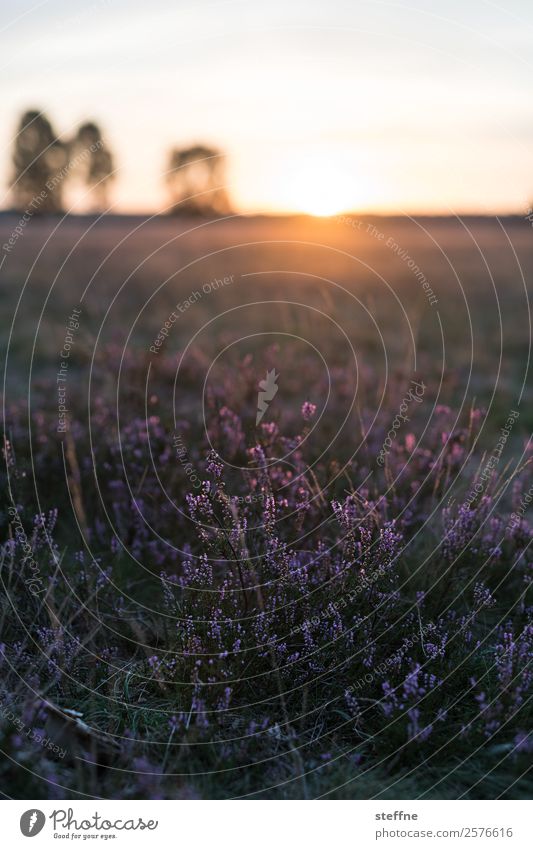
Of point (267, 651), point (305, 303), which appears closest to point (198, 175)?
point (305, 303)

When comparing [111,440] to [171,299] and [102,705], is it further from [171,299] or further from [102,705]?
[171,299]

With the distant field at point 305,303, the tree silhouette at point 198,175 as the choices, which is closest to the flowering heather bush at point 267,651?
the distant field at point 305,303

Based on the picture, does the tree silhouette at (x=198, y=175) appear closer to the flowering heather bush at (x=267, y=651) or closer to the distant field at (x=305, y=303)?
the distant field at (x=305, y=303)

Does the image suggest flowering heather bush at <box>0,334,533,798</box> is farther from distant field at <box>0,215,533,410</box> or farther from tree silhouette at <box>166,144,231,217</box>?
tree silhouette at <box>166,144,231,217</box>

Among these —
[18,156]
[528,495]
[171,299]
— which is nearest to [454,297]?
[171,299]

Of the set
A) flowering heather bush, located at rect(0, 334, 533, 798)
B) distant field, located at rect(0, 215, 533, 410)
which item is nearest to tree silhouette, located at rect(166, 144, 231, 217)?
distant field, located at rect(0, 215, 533, 410)

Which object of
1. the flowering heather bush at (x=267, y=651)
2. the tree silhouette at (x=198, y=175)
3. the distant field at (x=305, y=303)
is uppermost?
the tree silhouette at (x=198, y=175)

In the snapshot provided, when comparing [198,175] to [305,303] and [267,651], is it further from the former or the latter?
[267,651]

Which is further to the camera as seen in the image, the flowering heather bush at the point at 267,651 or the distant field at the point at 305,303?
the distant field at the point at 305,303
